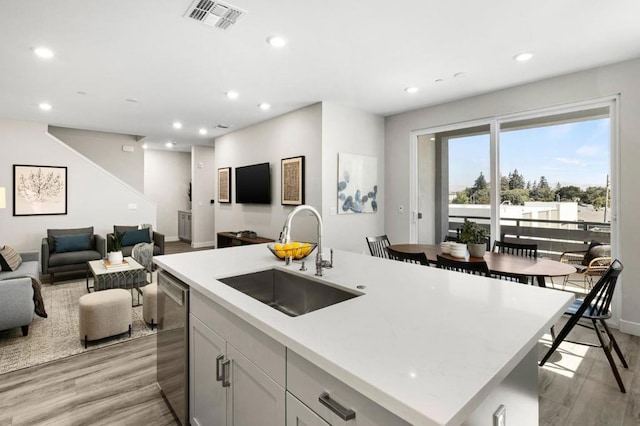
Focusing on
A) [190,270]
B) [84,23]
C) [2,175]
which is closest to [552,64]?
[190,270]

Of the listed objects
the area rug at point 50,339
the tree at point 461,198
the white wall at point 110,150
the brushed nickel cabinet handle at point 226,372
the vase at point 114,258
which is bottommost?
the area rug at point 50,339

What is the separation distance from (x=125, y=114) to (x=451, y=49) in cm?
502

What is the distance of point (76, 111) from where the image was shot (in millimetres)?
5215

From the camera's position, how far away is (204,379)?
162cm

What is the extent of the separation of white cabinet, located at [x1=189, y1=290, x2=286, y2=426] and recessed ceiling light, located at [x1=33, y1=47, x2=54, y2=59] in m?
3.06

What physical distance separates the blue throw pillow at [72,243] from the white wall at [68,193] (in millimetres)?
925

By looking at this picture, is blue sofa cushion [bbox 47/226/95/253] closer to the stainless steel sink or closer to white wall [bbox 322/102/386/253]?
white wall [bbox 322/102/386/253]

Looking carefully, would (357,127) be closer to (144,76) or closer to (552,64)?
(552,64)

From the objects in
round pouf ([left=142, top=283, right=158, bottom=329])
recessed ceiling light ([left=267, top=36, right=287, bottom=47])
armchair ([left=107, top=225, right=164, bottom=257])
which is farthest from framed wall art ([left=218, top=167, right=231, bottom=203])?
recessed ceiling light ([left=267, top=36, right=287, bottom=47])

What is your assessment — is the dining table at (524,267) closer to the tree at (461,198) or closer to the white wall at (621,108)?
the white wall at (621,108)

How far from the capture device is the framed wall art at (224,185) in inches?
275

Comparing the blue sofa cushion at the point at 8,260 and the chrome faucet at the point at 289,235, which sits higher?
the chrome faucet at the point at 289,235

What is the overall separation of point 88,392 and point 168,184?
824 cm

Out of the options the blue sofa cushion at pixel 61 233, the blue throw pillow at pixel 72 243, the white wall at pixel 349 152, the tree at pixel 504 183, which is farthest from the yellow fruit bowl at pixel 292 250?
the blue sofa cushion at pixel 61 233
